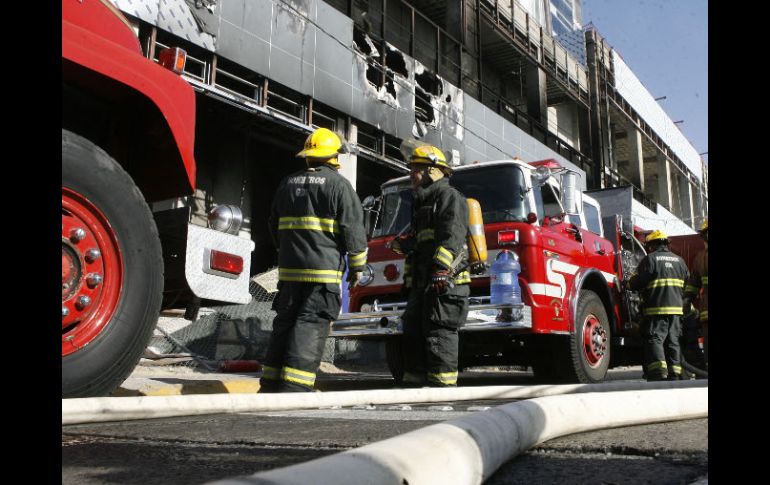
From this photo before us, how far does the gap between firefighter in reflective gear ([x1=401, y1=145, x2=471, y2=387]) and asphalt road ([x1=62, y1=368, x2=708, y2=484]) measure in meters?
1.98

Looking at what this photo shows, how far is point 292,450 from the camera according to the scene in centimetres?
180

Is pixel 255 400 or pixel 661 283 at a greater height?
pixel 661 283

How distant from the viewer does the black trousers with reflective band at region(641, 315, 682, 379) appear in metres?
6.68

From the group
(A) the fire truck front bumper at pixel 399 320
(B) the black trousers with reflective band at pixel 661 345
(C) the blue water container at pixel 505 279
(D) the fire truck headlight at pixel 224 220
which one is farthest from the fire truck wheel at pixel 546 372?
(D) the fire truck headlight at pixel 224 220

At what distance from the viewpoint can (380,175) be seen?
1516 centimetres

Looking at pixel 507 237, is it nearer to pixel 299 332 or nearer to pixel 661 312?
pixel 661 312

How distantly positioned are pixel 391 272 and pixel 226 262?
10.1ft

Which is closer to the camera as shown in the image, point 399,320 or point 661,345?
point 399,320

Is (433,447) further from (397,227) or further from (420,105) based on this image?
(420,105)

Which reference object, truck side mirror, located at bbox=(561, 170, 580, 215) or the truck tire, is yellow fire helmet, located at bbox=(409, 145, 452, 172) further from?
the truck tire

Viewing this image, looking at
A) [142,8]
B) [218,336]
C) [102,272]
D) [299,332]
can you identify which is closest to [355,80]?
[142,8]

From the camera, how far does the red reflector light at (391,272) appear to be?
6.20 metres

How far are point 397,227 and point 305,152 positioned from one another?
85.6 inches
